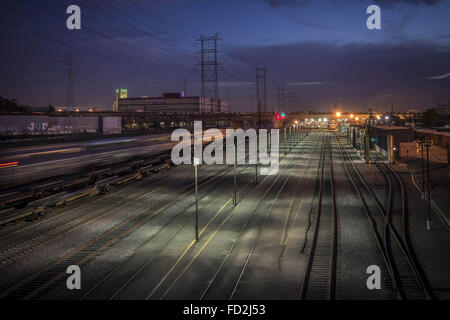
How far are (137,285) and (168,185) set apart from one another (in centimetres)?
2076

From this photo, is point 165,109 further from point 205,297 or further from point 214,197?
point 205,297

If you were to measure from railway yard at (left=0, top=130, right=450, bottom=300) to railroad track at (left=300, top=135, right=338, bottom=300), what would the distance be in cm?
5

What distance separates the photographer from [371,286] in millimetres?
12555

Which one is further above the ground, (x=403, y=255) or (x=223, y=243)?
(x=223, y=243)

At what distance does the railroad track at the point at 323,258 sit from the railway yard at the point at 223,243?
0.17 ft

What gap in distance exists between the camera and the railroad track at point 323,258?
12.4 metres

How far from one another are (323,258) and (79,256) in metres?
9.65

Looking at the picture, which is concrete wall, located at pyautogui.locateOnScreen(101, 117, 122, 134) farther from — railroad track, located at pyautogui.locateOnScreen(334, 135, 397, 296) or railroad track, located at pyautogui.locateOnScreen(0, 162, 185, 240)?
railroad track, located at pyautogui.locateOnScreen(0, 162, 185, 240)

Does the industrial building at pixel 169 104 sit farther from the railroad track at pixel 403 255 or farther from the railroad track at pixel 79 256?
the railroad track at pixel 403 255

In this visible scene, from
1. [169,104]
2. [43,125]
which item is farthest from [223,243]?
[169,104]

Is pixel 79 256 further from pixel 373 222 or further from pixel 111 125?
pixel 111 125

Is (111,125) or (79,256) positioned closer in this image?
(79,256)

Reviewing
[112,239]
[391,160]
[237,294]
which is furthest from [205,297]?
[391,160]

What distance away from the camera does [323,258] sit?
15.3m
